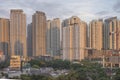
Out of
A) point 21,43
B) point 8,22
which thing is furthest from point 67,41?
point 8,22

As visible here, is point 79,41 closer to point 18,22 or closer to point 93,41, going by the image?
point 93,41

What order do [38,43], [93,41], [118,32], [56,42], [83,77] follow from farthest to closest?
[56,42], [38,43], [93,41], [118,32], [83,77]

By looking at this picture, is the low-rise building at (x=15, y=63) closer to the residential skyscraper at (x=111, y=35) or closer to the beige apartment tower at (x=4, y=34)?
the residential skyscraper at (x=111, y=35)

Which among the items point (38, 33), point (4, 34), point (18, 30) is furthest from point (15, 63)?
point (4, 34)

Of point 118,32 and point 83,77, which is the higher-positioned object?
point 118,32

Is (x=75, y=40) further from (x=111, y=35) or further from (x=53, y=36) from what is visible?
(x=53, y=36)

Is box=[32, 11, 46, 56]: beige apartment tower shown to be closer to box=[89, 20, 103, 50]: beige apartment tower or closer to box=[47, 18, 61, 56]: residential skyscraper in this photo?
box=[47, 18, 61, 56]: residential skyscraper

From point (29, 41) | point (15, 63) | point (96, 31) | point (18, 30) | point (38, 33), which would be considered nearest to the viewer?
point (15, 63)
